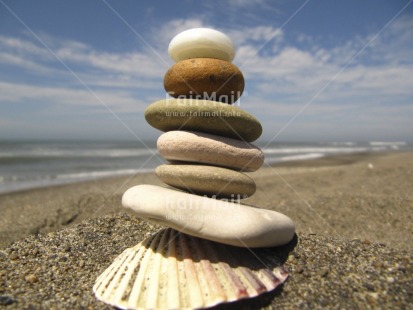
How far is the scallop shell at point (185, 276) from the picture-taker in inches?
111

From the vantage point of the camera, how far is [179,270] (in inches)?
124

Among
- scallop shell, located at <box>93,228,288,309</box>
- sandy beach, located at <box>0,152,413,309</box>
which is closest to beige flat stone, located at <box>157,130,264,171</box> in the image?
scallop shell, located at <box>93,228,288,309</box>

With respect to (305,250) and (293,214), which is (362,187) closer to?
(293,214)

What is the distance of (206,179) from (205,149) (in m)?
0.34

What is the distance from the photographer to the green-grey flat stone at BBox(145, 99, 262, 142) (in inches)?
144

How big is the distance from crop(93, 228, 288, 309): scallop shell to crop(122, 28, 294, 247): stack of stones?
292mm

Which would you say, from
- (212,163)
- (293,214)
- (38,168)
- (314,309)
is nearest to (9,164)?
(38,168)

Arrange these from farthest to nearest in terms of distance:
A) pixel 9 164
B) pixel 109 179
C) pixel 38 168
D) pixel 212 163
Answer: pixel 9 164
pixel 38 168
pixel 109 179
pixel 212 163

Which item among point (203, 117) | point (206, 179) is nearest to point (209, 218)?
point (206, 179)

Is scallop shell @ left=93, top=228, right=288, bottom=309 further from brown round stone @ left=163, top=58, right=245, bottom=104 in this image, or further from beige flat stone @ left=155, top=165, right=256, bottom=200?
brown round stone @ left=163, top=58, right=245, bottom=104

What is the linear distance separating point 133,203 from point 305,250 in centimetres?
211

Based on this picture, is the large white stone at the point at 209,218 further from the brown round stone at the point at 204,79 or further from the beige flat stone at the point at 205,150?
the brown round stone at the point at 204,79

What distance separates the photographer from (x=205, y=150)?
3613 mm

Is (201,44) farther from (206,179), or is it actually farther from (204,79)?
(206,179)
